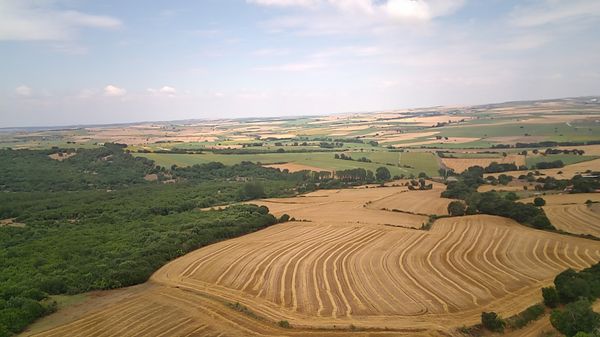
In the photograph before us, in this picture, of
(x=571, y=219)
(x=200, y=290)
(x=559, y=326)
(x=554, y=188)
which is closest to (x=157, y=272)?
(x=200, y=290)

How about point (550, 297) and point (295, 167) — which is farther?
point (295, 167)

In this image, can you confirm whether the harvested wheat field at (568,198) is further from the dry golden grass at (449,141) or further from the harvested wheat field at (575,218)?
the dry golden grass at (449,141)

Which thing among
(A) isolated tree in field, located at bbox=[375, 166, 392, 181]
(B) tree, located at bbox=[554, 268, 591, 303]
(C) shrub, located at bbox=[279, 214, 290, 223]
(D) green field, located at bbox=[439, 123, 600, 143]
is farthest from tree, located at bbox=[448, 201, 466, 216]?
(D) green field, located at bbox=[439, 123, 600, 143]

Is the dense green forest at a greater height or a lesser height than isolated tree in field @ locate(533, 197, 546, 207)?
lesser

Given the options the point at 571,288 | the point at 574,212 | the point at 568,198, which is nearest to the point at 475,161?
the point at 568,198

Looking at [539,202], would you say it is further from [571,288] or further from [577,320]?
Result: [577,320]

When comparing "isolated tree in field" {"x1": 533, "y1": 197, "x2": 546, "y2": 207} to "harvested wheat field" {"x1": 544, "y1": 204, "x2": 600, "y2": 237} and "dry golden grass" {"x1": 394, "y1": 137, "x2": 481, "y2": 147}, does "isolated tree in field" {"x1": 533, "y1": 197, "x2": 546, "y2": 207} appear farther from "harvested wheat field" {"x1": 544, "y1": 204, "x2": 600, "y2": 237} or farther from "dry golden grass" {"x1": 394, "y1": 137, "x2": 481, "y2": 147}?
"dry golden grass" {"x1": 394, "y1": 137, "x2": 481, "y2": 147}
